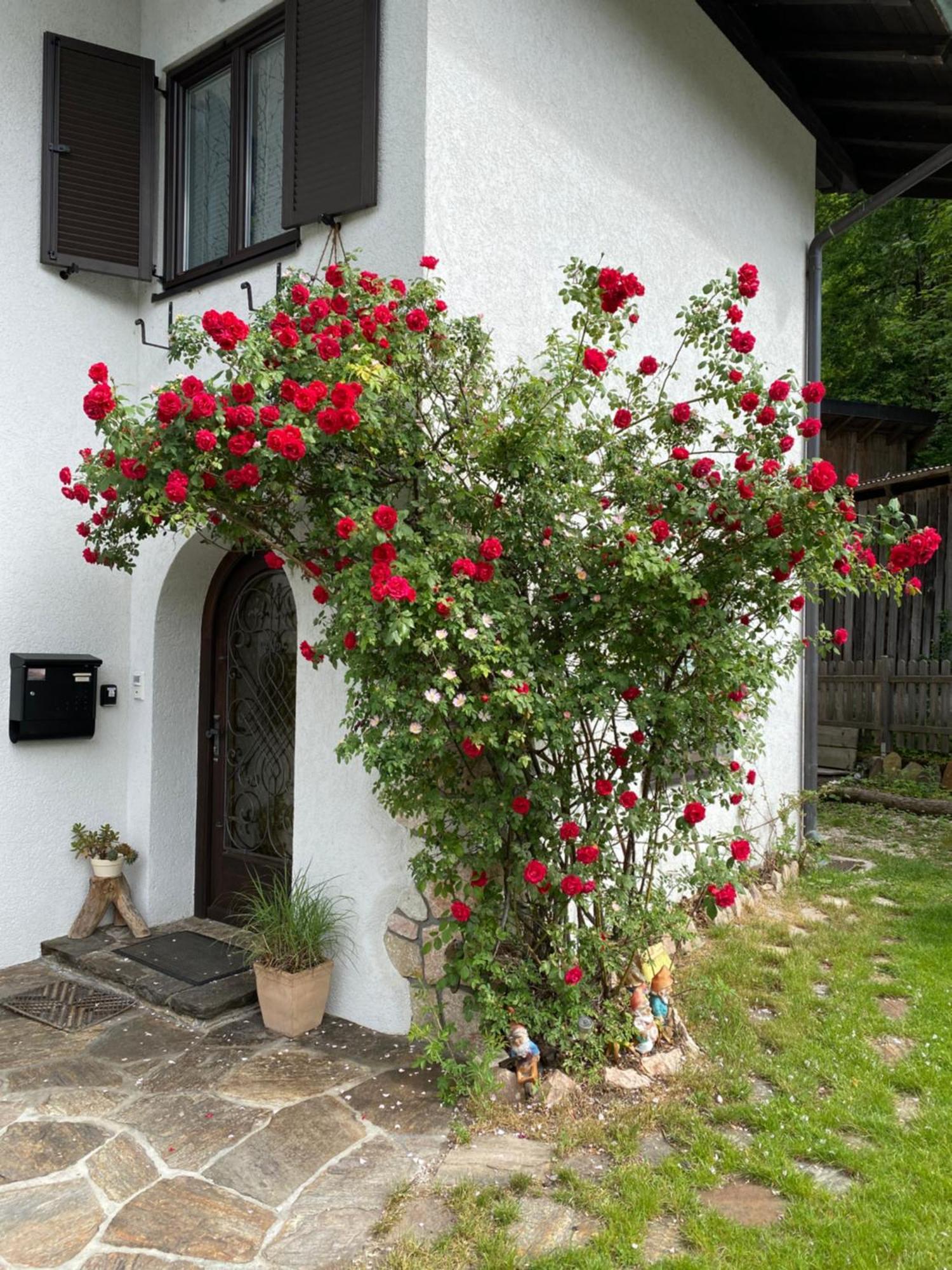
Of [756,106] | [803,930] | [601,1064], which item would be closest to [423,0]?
[756,106]

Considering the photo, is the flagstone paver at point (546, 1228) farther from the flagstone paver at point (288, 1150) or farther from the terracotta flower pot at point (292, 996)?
the terracotta flower pot at point (292, 996)

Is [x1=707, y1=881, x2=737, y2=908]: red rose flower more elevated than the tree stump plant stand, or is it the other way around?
[x1=707, y1=881, x2=737, y2=908]: red rose flower

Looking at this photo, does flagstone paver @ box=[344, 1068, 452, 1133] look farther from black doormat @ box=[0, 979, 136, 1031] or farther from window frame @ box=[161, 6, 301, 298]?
window frame @ box=[161, 6, 301, 298]

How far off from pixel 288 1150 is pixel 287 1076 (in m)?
0.53

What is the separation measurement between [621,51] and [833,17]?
6.78 feet

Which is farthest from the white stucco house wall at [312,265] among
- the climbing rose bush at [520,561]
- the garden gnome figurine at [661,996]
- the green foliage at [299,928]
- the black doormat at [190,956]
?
the garden gnome figurine at [661,996]

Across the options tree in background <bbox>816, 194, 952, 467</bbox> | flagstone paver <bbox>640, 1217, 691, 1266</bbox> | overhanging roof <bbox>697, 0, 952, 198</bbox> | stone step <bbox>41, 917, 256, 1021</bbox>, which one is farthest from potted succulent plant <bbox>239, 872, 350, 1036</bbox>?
tree in background <bbox>816, 194, 952, 467</bbox>

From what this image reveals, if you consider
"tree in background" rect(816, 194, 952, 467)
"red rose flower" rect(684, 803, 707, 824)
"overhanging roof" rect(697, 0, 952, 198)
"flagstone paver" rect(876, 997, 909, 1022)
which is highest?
"tree in background" rect(816, 194, 952, 467)

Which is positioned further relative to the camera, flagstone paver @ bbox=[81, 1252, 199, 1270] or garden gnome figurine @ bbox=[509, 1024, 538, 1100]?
garden gnome figurine @ bbox=[509, 1024, 538, 1100]

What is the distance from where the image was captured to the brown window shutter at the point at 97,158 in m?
4.98

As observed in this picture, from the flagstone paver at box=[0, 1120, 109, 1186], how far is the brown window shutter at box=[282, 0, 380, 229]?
387 cm

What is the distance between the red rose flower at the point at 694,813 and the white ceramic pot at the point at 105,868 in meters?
3.22

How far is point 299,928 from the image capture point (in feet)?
13.3

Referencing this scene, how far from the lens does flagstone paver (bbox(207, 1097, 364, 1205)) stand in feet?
9.62
